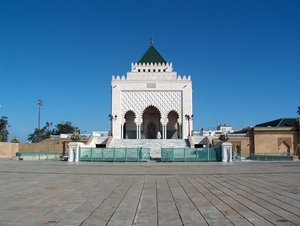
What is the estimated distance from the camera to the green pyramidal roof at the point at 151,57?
133 ft

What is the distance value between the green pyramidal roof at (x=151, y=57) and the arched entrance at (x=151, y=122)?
20.7 feet

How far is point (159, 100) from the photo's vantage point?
3681 cm

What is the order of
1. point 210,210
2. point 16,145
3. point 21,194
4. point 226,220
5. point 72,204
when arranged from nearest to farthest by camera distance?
point 226,220
point 210,210
point 72,204
point 21,194
point 16,145

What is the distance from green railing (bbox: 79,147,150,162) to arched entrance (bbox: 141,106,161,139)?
62.4 ft

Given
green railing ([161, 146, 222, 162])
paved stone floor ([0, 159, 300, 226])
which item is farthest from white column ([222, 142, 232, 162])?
paved stone floor ([0, 159, 300, 226])

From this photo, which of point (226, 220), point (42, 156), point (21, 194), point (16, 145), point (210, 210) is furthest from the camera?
point (16, 145)

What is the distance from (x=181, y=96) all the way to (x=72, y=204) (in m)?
32.0

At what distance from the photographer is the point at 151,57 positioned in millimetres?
41250

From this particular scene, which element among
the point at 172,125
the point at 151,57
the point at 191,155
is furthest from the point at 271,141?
the point at 151,57

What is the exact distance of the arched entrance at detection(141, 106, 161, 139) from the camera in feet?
130

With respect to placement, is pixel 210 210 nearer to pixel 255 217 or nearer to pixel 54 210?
pixel 255 217

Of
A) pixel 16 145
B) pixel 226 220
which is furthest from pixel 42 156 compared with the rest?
pixel 226 220

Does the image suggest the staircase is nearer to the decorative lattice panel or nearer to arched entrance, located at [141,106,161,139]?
the decorative lattice panel

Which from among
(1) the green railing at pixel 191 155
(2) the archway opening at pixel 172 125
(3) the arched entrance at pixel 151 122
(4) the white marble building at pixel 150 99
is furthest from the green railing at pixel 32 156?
(2) the archway opening at pixel 172 125
